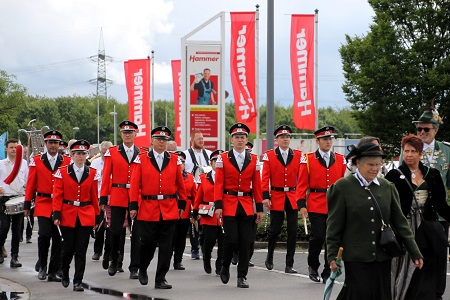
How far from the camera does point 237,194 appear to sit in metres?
12.9

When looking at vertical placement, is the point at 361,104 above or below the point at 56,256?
above

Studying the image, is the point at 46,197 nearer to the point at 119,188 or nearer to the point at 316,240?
the point at 119,188

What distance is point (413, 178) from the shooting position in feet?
30.7

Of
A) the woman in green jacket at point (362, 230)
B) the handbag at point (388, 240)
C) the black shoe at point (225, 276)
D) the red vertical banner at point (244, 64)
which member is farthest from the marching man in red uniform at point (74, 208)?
the red vertical banner at point (244, 64)

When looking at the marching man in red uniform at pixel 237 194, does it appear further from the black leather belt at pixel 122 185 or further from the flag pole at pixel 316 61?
the flag pole at pixel 316 61

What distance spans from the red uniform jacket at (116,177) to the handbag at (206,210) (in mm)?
1302

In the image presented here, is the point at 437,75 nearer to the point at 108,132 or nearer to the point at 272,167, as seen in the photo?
the point at 272,167

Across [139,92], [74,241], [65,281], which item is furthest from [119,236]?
[139,92]

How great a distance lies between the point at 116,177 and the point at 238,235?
222 centimetres

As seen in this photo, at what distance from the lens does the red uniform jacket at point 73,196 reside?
12.7m

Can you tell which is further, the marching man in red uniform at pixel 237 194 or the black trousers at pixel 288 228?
the black trousers at pixel 288 228

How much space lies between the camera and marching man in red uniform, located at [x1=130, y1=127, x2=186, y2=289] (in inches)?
498

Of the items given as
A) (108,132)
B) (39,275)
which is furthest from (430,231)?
(108,132)

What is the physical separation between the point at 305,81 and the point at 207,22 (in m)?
3.27
